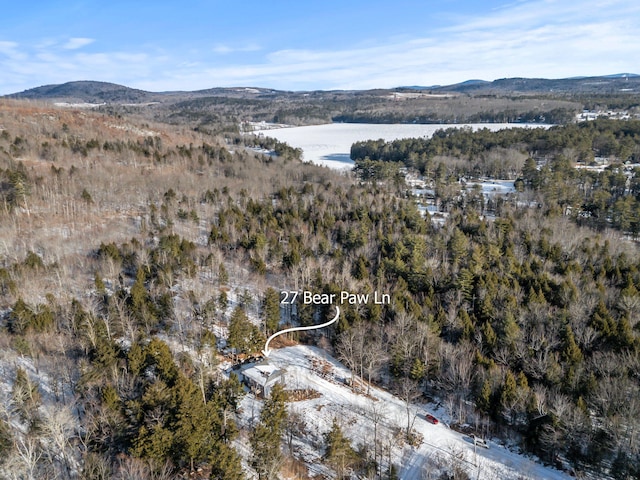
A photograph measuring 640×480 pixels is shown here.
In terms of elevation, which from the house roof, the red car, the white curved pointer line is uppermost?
the house roof

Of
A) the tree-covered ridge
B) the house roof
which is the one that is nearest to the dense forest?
the house roof

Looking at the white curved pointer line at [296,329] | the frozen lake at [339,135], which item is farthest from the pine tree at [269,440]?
the frozen lake at [339,135]

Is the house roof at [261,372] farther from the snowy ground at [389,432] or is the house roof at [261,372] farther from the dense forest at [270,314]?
the dense forest at [270,314]

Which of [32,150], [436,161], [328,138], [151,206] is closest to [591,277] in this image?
[151,206]

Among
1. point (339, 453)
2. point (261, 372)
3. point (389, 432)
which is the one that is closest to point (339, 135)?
point (261, 372)

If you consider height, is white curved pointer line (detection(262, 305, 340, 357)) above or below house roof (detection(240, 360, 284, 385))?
below

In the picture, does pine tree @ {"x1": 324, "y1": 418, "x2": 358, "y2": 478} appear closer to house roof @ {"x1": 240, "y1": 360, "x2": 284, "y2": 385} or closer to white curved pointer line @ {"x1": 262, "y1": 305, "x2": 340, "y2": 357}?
house roof @ {"x1": 240, "y1": 360, "x2": 284, "y2": 385}
